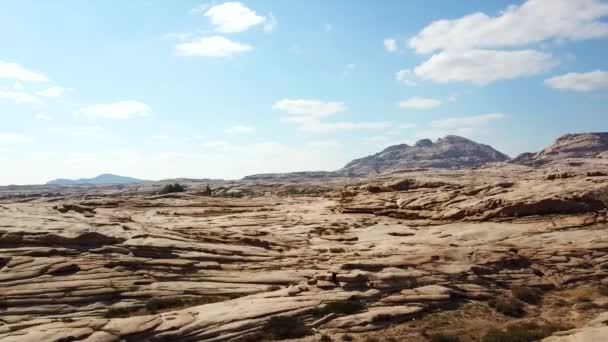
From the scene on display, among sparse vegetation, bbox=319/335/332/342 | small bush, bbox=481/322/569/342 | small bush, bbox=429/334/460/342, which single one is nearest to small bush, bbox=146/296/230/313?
sparse vegetation, bbox=319/335/332/342

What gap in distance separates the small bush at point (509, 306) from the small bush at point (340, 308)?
7395 millimetres

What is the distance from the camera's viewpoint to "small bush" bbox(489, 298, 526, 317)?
84.0 ft

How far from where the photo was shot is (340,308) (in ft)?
81.3

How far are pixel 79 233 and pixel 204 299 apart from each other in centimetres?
1356

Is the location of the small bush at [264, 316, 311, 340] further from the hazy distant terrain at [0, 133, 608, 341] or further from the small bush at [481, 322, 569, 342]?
the small bush at [481, 322, 569, 342]

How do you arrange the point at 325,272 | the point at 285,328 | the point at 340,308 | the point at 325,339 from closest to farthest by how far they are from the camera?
the point at 325,339, the point at 285,328, the point at 340,308, the point at 325,272

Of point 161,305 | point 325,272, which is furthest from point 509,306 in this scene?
point 161,305

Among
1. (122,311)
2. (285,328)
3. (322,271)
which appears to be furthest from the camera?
(322,271)

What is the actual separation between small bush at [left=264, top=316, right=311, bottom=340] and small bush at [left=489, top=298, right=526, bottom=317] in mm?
10699

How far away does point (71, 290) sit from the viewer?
88.9 ft

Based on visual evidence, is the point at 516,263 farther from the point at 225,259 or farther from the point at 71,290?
the point at 71,290

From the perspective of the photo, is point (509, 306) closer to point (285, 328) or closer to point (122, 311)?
point (285, 328)

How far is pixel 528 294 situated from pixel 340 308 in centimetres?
1142

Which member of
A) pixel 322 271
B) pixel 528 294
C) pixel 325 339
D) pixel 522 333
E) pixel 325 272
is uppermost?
pixel 325 272
